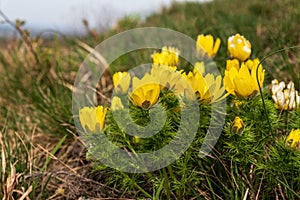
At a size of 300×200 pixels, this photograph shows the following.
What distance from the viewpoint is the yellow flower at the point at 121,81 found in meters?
1.17

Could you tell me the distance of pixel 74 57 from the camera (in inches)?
114

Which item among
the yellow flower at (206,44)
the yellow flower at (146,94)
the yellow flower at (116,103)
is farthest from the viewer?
the yellow flower at (206,44)

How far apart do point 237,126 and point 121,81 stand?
359 mm

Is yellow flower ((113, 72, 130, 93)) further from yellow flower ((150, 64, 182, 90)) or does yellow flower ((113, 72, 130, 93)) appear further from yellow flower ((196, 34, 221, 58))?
yellow flower ((196, 34, 221, 58))

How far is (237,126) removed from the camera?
1062 mm

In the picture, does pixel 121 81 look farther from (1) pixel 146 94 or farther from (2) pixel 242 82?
(2) pixel 242 82

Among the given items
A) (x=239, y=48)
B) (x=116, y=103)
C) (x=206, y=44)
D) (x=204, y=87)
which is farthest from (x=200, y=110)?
(x=206, y=44)

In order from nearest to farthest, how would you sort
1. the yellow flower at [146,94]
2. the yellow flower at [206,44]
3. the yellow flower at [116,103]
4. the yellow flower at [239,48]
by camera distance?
the yellow flower at [146,94] < the yellow flower at [116,103] < the yellow flower at [239,48] < the yellow flower at [206,44]

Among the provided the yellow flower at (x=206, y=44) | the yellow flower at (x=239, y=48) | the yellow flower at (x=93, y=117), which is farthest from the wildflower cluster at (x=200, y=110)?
the yellow flower at (x=206, y=44)

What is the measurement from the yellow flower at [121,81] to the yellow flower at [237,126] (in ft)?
1.08

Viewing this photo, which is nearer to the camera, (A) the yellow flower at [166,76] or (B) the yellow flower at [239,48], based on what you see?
(A) the yellow flower at [166,76]

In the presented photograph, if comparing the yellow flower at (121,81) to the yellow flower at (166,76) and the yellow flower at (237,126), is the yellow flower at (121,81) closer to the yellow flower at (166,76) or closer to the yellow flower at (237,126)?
the yellow flower at (166,76)

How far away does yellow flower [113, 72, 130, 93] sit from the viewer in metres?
1.17

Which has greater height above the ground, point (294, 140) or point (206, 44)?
Answer: point (206, 44)
